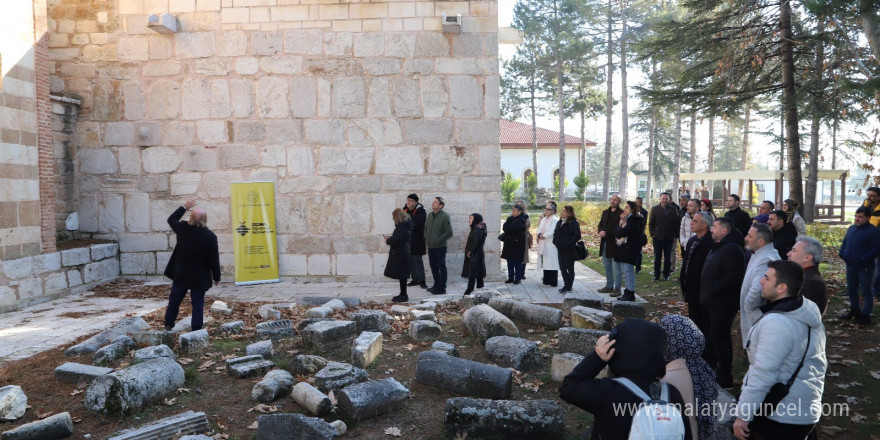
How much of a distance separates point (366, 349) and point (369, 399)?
1.37 m

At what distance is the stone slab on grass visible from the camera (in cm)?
585

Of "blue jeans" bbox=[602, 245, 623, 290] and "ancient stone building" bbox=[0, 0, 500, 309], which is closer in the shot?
"blue jeans" bbox=[602, 245, 623, 290]

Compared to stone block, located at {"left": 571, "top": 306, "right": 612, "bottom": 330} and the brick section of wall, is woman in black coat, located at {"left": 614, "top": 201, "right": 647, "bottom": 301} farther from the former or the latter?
the brick section of wall

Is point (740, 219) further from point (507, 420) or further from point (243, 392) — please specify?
point (243, 392)

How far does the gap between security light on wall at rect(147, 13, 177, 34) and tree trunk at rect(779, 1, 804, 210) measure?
12.4 meters

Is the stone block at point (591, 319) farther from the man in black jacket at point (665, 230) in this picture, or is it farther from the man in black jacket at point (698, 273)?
the man in black jacket at point (665, 230)

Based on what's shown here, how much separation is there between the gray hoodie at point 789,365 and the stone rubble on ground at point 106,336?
686cm

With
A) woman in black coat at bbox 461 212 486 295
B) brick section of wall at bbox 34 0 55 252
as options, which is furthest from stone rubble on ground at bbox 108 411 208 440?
brick section of wall at bbox 34 0 55 252

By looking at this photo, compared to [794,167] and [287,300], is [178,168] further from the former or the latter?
[794,167]

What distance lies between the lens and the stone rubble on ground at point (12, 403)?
4961 mm

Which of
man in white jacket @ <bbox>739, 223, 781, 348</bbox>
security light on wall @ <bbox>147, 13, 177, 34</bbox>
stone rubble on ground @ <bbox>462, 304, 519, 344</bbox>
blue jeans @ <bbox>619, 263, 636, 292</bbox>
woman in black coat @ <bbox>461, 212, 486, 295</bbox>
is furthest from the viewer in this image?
security light on wall @ <bbox>147, 13, 177, 34</bbox>

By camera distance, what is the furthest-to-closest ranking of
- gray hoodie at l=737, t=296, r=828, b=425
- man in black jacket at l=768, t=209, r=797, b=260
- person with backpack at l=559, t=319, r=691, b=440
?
man in black jacket at l=768, t=209, r=797, b=260, gray hoodie at l=737, t=296, r=828, b=425, person with backpack at l=559, t=319, r=691, b=440

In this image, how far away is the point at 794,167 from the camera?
12727mm

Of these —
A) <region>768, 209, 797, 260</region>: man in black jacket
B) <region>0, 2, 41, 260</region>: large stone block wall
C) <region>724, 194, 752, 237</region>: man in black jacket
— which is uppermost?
<region>0, 2, 41, 260</region>: large stone block wall
